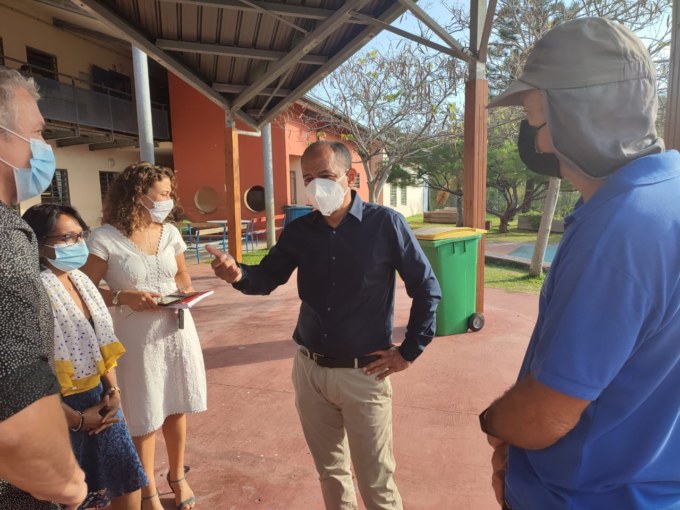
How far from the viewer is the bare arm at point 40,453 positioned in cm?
95

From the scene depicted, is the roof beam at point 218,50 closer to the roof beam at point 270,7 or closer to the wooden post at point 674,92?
the roof beam at point 270,7

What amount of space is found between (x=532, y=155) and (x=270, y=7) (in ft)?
11.4

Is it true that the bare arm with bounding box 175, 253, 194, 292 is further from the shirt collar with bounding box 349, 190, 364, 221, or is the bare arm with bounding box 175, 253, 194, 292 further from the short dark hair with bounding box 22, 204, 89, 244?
the shirt collar with bounding box 349, 190, 364, 221

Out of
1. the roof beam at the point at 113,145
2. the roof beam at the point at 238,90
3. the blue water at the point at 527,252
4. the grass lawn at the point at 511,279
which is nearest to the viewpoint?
the roof beam at the point at 238,90

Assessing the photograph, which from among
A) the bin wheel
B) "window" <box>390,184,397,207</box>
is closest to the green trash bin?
the bin wheel

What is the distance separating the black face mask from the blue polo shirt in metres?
0.38

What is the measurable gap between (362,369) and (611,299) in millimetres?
1454

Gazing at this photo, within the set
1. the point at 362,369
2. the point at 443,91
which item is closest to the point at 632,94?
the point at 362,369

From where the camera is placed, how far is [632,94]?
1001 mm

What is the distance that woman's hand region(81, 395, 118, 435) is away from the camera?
1965 millimetres

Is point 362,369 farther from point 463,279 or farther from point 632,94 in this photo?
point 463,279

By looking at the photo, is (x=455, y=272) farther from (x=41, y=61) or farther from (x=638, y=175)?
(x=41, y=61)

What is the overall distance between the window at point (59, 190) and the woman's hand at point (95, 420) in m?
14.6

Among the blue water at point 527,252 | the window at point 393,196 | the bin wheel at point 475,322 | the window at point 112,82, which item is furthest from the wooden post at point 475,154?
the window at point 393,196
